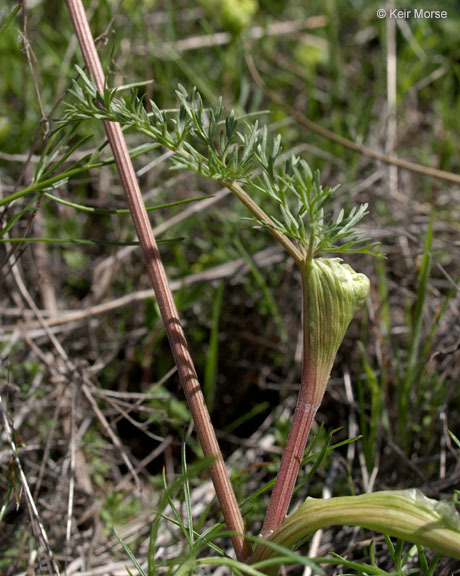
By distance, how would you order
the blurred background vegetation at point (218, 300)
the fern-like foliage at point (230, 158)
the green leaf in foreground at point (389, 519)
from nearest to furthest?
the green leaf in foreground at point (389, 519) → the fern-like foliage at point (230, 158) → the blurred background vegetation at point (218, 300)

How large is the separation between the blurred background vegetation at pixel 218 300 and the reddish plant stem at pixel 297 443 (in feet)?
0.94

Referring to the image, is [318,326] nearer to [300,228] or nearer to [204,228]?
[300,228]

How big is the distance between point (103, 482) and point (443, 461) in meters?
1.10

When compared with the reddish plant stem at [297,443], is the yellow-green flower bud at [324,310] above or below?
above

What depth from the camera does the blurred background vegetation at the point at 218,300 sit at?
1731mm

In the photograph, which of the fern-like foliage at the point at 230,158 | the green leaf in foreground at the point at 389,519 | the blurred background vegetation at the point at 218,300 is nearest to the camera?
the green leaf in foreground at the point at 389,519

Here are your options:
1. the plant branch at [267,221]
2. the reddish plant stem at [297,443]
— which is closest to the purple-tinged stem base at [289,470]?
the reddish plant stem at [297,443]

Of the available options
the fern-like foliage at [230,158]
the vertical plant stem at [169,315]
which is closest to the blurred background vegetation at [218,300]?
the vertical plant stem at [169,315]

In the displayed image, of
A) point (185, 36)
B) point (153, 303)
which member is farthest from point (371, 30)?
point (153, 303)

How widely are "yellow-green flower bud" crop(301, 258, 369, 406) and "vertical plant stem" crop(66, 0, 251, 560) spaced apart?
21cm

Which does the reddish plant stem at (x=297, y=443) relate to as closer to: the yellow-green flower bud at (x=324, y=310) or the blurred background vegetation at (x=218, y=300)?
the yellow-green flower bud at (x=324, y=310)

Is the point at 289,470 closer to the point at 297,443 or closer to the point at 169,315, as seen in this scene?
the point at 297,443

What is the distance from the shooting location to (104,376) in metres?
2.23

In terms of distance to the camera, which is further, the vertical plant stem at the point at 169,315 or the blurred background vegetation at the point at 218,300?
the blurred background vegetation at the point at 218,300
